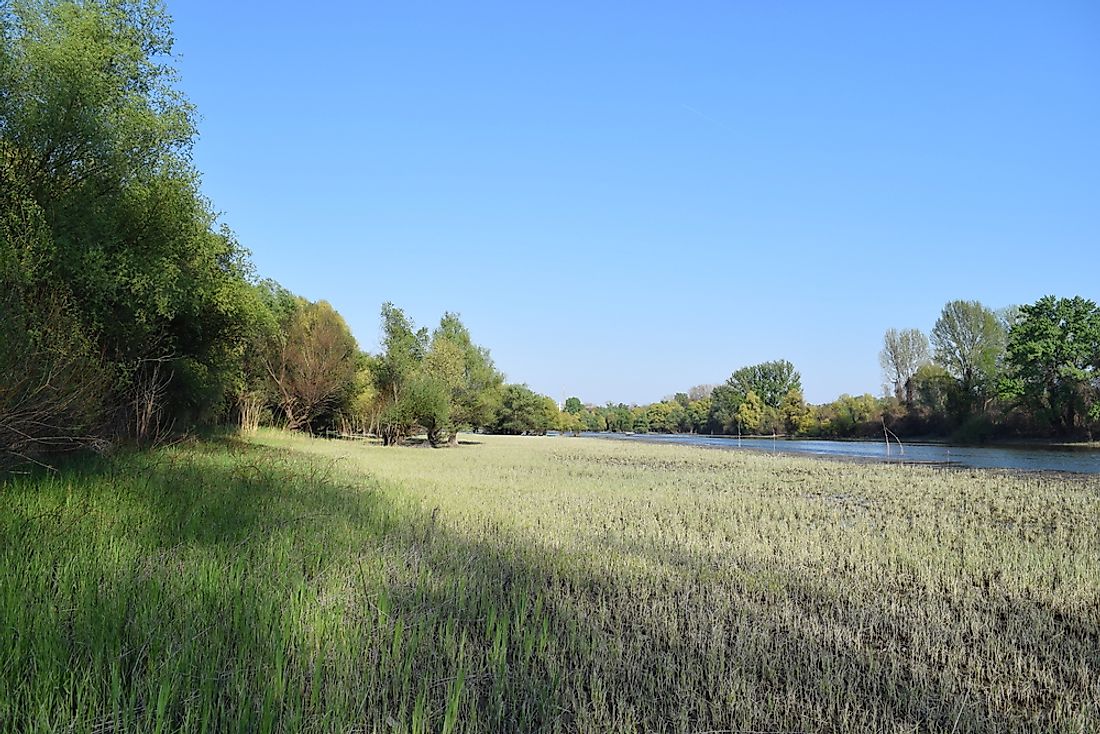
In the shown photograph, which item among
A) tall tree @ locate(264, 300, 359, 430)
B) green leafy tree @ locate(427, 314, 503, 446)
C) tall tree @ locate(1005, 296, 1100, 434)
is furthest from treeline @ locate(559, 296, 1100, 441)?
tall tree @ locate(264, 300, 359, 430)

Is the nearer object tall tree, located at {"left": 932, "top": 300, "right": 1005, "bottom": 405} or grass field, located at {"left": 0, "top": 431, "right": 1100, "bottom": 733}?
grass field, located at {"left": 0, "top": 431, "right": 1100, "bottom": 733}

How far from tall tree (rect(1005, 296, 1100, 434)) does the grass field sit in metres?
46.6

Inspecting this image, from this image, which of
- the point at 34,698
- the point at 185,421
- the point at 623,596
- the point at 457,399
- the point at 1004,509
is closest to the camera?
the point at 34,698

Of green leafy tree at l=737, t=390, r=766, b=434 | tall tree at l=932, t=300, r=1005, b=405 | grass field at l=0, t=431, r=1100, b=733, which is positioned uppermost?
tall tree at l=932, t=300, r=1005, b=405

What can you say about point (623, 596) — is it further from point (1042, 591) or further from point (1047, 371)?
point (1047, 371)

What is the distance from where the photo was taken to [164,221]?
464 inches

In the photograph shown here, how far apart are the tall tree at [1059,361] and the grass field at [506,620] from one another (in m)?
46.6

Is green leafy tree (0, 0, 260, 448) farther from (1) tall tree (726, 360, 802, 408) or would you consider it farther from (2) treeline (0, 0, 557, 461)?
(1) tall tree (726, 360, 802, 408)

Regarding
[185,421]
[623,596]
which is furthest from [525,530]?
[185,421]

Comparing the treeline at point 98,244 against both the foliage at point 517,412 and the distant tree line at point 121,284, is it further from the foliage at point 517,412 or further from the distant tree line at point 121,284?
the foliage at point 517,412

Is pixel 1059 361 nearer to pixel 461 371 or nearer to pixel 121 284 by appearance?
pixel 461 371

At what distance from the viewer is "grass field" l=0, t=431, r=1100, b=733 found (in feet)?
10.0

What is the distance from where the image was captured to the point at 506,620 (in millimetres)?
4293

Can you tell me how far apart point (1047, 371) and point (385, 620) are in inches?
2240
